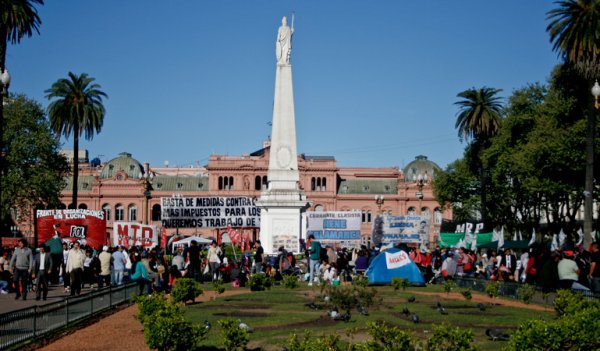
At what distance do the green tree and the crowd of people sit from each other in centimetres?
2476

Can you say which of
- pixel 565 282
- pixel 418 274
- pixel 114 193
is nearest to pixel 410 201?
pixel 114 193

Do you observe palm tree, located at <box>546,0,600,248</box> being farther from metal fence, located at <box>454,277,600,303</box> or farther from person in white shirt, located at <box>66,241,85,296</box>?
person in white shirt, located at <box>66,241,85,296</box>

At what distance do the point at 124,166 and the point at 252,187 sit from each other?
19.2 m

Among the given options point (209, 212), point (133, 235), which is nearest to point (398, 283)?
point (133, 235)

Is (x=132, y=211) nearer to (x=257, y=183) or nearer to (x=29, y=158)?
(x=257, y=183)

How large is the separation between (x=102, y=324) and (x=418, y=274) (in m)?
11.7

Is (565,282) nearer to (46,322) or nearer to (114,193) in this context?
(46,322)

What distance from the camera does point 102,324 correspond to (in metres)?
17.1

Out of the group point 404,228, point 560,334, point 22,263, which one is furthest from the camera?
point 404,228

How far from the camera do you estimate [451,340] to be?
986 centimetres

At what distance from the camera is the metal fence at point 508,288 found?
17.4 m

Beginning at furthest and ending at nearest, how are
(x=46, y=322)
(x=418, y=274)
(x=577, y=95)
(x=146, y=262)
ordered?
1. (x=577, y=95)
2. (x=418, y=274)
3. (x=146, y=262)
4. (x=46, y=322)

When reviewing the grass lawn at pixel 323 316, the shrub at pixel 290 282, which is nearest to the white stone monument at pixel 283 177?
the shrub at pixel 290 282

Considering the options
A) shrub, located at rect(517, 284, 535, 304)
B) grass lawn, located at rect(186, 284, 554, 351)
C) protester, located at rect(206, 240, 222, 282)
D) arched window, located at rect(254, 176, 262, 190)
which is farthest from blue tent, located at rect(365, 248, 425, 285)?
arched window, located at rect(254, 176, 262, 190)
